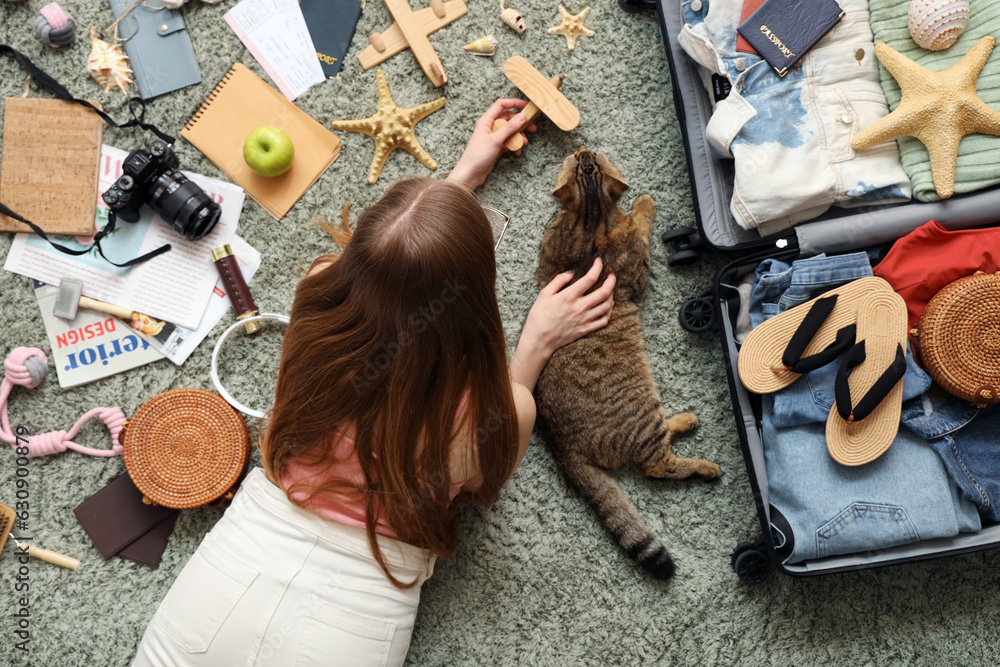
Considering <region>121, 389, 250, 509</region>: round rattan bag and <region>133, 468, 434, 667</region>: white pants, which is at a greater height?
<region>121, 389, 250, 509</region>: round rattan bag

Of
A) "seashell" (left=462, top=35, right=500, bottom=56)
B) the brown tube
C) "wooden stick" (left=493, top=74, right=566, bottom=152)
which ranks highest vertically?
"seashell" (left=462, top=35, right=500, bottom=56)

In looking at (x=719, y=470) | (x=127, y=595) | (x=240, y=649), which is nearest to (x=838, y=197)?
(x=719, y=470)

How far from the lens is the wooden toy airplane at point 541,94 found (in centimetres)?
116

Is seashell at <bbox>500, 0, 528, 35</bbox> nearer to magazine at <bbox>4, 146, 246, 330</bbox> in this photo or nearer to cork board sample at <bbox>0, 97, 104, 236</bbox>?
magazine at <bbox>4, 146, 246, 330</bbox>

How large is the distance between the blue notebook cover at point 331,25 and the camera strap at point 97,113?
367mm

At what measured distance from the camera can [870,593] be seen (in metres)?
1.17

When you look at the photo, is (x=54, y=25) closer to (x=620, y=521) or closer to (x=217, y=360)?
(x=217, y=360)

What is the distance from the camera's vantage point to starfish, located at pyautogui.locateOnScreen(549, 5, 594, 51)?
1211mm

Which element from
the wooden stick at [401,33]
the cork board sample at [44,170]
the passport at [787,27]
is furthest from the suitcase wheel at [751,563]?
the cork board sample at [44,170]

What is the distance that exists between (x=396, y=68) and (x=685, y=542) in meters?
1.14

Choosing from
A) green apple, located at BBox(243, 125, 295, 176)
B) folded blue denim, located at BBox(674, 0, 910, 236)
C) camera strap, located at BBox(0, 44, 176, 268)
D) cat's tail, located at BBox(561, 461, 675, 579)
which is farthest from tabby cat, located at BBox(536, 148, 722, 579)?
camera strap, located at BBox(0, 44, 176, 268)

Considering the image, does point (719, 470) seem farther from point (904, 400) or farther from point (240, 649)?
point (240, 649)

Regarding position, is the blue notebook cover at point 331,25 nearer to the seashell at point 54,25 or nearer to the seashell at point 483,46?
the seashell at point 483,46

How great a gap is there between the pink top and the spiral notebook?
1.96 feet
